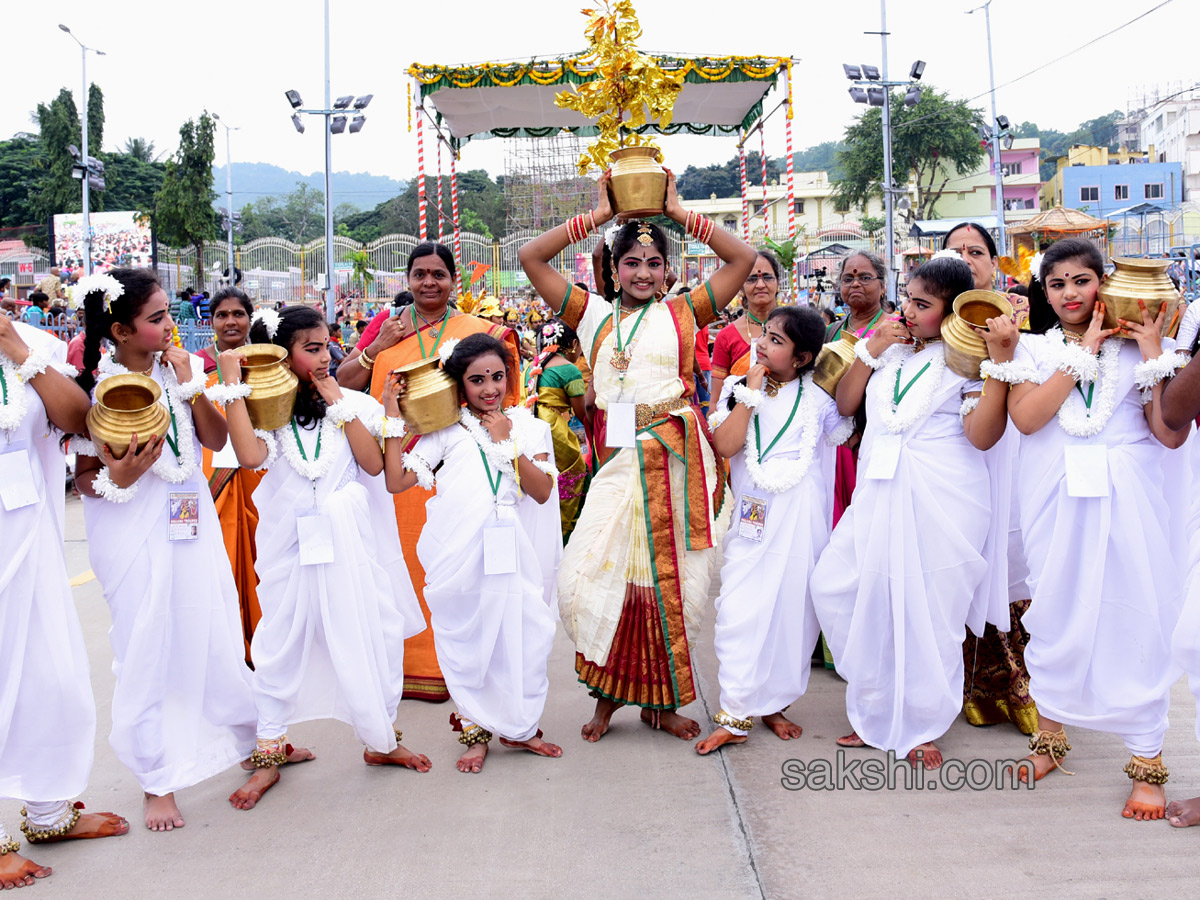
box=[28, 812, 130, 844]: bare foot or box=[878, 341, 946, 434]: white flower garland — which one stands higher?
box=[878, 341, 946, 434]: white flower garland

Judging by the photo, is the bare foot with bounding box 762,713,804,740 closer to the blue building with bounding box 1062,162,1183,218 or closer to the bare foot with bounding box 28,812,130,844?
the bare foot with bounding box 28,812,130,844

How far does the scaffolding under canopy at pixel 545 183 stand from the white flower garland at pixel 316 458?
32.1 metres

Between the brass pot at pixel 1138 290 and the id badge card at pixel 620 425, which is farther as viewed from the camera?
the id badge card at pixel 620 425

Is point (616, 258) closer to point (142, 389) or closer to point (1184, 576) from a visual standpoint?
point (142, 389)

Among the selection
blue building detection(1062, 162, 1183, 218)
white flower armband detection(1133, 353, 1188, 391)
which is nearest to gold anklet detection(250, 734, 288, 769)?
white flower armband detection(1133, 353, 1188, 391)

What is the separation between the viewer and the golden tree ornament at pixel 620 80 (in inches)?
147

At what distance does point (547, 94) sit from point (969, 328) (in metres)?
8.93

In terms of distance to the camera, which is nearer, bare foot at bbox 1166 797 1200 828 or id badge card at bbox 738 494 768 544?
bare foot at bbox 1166 797 1200 828

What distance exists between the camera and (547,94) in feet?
37.2

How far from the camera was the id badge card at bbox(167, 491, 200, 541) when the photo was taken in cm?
326

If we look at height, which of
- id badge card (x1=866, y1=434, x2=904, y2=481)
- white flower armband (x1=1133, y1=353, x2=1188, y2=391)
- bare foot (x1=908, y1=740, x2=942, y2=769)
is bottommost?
bare foot (x1=908, y1=740, x2=942, y2=769)

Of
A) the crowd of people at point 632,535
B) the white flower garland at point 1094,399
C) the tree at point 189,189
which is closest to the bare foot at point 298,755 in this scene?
the crowd of people at point 632,535

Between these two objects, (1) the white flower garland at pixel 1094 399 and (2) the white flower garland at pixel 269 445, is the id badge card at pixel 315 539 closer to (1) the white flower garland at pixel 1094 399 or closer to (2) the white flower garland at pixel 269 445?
(2) the white flower garland at pixel 269 445

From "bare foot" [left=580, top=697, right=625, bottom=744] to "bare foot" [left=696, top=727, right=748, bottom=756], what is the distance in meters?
0.37
